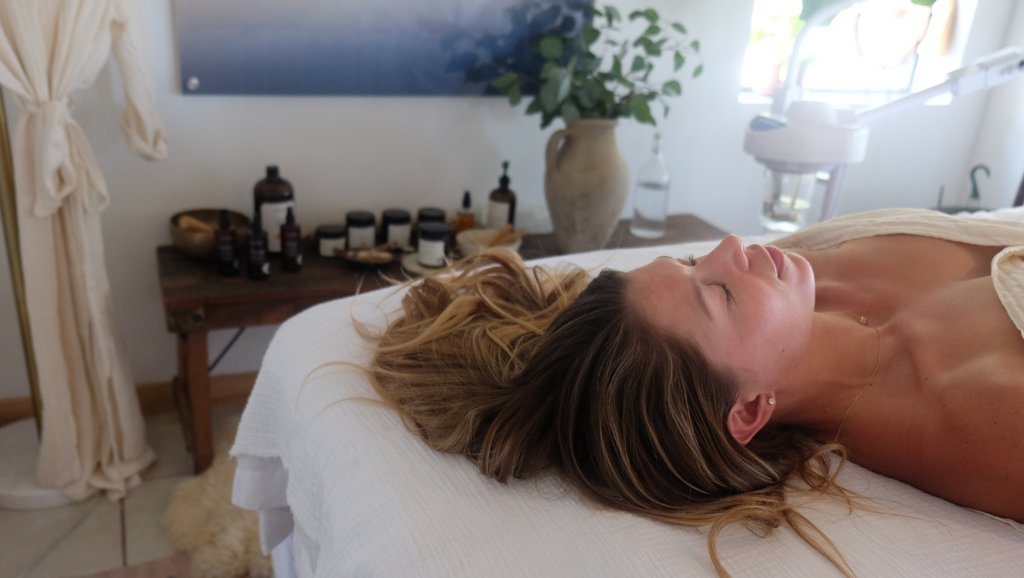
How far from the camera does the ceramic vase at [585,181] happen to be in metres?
2.04

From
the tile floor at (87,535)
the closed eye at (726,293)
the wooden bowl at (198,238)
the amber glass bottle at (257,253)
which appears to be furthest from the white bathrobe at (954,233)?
the tile floor at (87,535)

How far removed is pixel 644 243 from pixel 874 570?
150 centimetres

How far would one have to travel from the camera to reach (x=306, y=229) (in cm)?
214

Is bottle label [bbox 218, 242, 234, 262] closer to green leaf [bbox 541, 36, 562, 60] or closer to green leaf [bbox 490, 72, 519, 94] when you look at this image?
green leaf [bbox 490, 72, 519, 94]

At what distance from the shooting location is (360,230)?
1985mm

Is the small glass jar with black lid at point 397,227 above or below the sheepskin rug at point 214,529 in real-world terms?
above

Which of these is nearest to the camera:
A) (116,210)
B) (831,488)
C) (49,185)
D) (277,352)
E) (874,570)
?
(874,570)

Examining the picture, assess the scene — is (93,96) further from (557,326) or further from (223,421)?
(557,326)

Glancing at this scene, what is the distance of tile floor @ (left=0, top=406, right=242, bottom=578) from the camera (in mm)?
1625

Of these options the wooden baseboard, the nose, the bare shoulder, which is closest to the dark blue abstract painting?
the wooden baseboard

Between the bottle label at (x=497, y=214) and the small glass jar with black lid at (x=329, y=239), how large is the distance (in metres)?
0.43

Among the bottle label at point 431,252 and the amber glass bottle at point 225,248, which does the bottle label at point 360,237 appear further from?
the amber glass bottle at point 225,248

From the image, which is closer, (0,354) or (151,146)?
(151,146)

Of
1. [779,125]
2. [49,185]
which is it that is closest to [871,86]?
[779,125]
